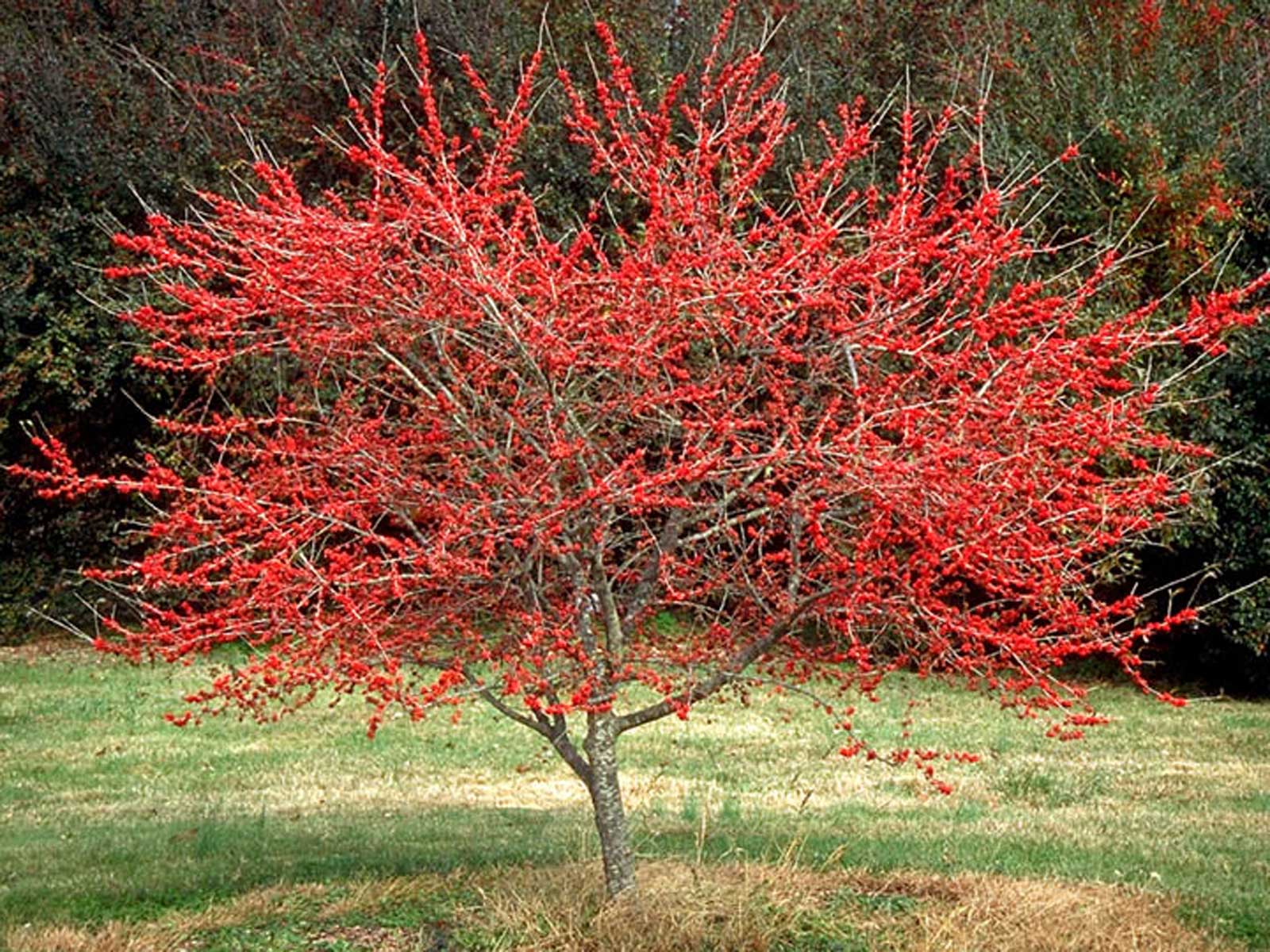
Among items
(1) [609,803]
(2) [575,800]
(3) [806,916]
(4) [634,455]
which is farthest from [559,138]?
(4) [634,455]

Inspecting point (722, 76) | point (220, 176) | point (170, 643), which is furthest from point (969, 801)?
point (220, 176)

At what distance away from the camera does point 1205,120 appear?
47.8ft

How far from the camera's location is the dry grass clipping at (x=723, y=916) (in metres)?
5.46

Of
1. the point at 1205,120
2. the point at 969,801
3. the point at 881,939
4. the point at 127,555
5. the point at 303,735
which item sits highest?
the point at 1205,120

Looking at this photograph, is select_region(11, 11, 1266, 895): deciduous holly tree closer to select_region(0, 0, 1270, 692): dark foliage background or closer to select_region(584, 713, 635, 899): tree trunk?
select_region(584, 713, 635, 899): tree trunk

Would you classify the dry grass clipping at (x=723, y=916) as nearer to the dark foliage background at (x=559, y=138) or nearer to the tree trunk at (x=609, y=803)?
the tree trunk at (x=609, y=803)

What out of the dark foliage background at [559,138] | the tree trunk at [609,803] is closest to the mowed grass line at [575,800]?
the tree trunk at [609,803]

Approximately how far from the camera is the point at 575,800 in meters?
9.39

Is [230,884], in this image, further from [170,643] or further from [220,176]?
[220,176]

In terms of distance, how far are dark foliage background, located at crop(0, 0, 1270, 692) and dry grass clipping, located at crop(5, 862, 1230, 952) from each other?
8.39 m

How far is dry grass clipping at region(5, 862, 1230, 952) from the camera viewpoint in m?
5.46

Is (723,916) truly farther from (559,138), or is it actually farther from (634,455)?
(559,138)

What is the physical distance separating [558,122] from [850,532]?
1055cm

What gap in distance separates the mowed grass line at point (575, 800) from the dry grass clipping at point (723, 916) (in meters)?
0.29
